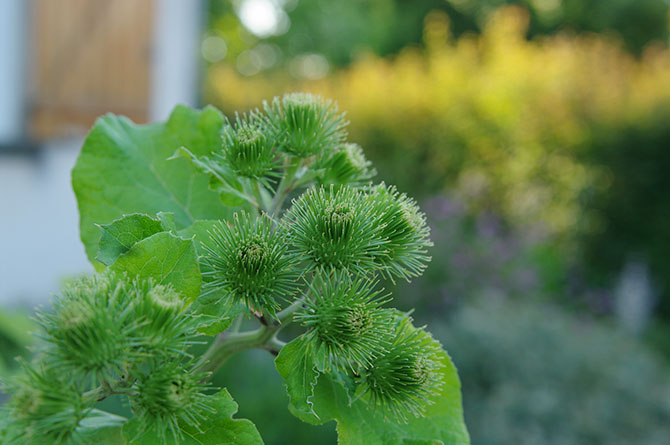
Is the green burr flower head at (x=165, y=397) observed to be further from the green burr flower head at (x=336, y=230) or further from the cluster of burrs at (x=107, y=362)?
the green burr flower head at (x=336, y=230)

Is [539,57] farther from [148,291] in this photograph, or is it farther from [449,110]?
[148,291]

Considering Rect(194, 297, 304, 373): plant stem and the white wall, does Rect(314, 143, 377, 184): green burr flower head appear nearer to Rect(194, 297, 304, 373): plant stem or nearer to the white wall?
Rect(194, 297, 304, 373): plant stem

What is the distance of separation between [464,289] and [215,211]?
19.4 feet

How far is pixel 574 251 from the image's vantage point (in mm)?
7891

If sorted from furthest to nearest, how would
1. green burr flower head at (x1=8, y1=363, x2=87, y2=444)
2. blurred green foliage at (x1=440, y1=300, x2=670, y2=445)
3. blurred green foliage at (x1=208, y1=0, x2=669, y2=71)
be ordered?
1. blurred green foliage at (x1=208, y1=0, x2=669, y2=71)
2. blurred green foliage at (x1=440, y1=300, x2=670, y2=445)
3. green burr flower head at (x1=8, y1=363, x2=87, y2=444)

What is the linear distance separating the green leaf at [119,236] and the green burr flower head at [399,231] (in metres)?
0.22

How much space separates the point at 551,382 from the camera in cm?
466

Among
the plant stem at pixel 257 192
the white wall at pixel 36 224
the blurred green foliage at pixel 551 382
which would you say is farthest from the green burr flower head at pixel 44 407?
the white wall at pixel 36 224

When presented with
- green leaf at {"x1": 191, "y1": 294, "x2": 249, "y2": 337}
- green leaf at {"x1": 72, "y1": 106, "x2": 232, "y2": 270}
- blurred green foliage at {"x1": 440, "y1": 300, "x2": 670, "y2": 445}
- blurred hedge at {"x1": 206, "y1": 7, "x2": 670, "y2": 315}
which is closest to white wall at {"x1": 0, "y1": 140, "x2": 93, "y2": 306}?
blurred green foliage at {"x1": 440, "y1": 300, "x2": 670, "y2": 445}

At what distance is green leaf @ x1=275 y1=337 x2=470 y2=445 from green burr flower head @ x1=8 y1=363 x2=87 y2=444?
7.0 inches

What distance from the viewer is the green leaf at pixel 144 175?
80cm

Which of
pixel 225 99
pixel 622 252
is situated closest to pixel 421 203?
pixel 622 252

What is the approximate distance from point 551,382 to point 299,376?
4.39 metres

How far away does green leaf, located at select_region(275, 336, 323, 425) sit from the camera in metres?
0.62
